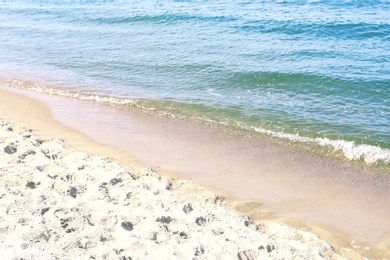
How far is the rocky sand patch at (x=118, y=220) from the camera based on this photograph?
534 centimetres

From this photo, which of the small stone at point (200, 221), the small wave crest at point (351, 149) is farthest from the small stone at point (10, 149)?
the small wave crest at point (351, 149)

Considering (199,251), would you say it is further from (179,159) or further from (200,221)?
(179,159)

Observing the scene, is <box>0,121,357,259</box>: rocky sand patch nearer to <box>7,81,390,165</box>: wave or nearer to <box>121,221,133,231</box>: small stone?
<box>121,221,133,231</box>: small stone

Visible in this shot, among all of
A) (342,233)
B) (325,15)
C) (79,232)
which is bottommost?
(342,233)

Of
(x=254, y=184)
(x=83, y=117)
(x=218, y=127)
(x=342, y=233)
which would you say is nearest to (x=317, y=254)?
(x=342, y=233)

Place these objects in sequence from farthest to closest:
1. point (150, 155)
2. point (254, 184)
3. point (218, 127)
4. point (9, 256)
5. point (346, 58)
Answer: point (346, 58) → point (218, 127) → point (150, 155) → point (254, 184) → point (9, 256)

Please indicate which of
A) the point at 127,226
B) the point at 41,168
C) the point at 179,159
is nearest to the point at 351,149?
the point at 179,159

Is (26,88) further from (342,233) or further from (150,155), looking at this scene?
(342,233)

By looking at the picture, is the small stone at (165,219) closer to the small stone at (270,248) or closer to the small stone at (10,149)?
the small stone at (270,248)

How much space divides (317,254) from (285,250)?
45cm

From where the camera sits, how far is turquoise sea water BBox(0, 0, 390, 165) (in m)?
10.4

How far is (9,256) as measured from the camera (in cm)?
491

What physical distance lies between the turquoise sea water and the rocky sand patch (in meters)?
3.51

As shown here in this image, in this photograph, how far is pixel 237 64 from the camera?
46.3ft
